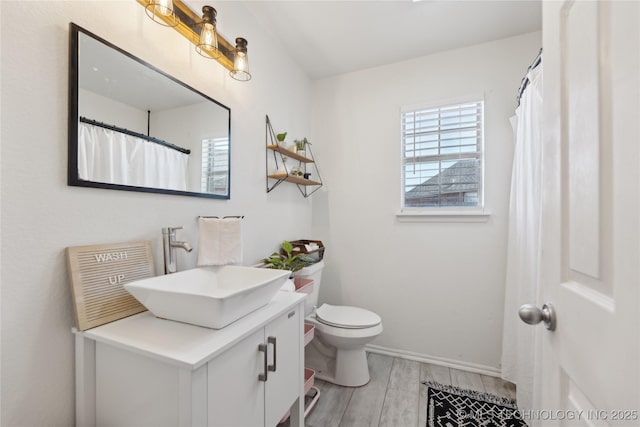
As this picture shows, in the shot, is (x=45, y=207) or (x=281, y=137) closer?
(x=45, y=207)

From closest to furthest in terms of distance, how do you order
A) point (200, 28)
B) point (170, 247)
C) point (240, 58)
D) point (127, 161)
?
point (127, 161) < point (170, 247) < point (200, 28) < point (240, 58)

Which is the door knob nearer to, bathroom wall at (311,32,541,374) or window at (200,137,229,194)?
Result: window at (200,137,229,194)

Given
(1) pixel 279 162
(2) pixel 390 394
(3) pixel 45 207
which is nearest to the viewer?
(3) pixel 45 207

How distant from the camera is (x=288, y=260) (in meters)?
1.81

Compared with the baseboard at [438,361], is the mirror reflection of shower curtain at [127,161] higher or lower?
higher

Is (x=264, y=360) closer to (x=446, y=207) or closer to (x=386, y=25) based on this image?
(x=446, y=207)

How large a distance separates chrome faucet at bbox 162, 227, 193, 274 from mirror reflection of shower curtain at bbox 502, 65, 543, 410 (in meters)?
1.76

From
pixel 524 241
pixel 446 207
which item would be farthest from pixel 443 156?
pixel 524 241

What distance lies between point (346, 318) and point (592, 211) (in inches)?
64.0

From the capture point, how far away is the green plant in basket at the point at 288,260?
175 cm

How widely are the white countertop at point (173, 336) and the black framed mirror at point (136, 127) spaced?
1.59ft

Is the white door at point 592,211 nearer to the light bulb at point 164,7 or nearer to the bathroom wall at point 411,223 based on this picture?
the light bulb at point 164,7

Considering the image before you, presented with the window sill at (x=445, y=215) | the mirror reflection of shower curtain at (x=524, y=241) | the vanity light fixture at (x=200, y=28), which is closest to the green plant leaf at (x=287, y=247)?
the window sill at (x=445, y=215)

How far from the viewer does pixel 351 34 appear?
196cm
